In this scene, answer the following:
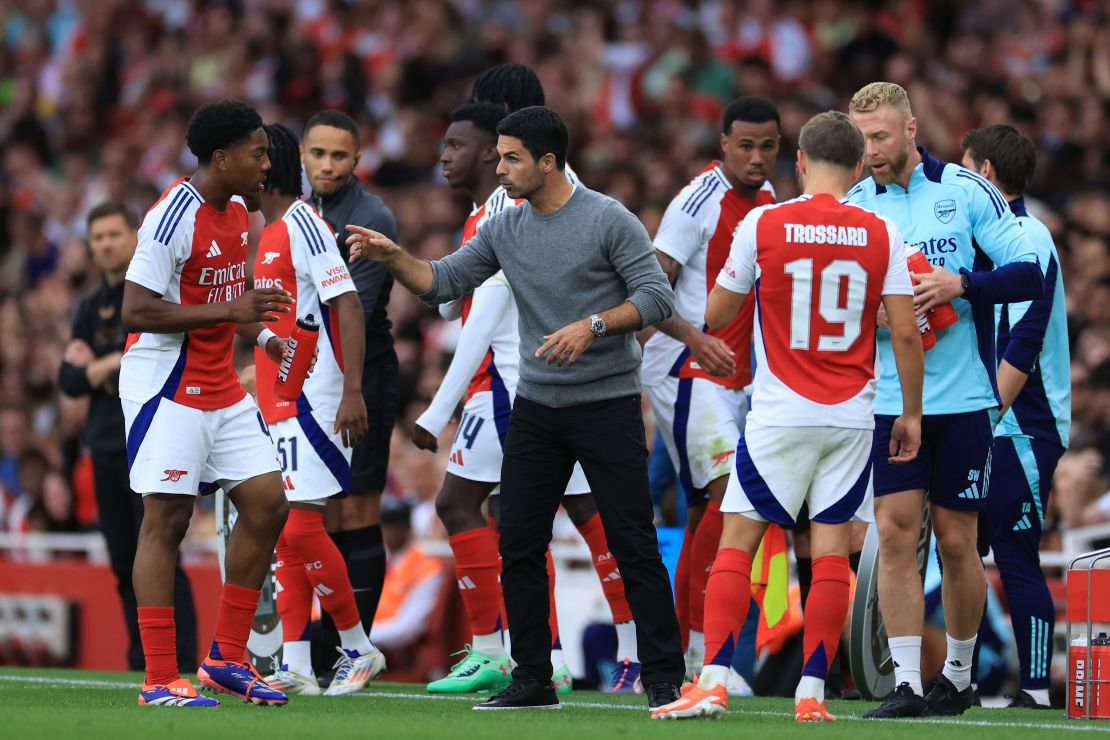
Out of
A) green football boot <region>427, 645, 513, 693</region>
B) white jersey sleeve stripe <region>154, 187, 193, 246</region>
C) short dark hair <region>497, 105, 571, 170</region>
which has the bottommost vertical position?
green football boot <region>427, 645, 513, 693</region>

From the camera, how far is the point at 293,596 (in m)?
8.12

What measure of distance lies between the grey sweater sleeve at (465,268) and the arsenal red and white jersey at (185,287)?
2.78 feet

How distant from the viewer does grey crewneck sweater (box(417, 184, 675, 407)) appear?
22.2 feet

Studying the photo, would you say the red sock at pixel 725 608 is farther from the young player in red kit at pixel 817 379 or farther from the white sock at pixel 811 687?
the white sock at pixel 811 687

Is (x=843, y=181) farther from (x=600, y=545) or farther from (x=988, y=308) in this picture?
(x=600, y=545)

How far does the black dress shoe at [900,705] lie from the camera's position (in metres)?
6.78

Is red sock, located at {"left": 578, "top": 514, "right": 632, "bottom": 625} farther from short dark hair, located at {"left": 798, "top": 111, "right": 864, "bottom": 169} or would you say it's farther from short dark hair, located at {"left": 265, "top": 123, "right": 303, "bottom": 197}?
short dark hair, located at {"left": 798, "top": 111, "right": 864, "bottom": 169}

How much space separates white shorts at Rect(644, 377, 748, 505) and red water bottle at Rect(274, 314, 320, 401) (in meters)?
1.72

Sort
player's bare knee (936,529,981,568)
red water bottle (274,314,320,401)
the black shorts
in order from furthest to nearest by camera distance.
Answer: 1. the black shorts
2. red water bottle (274,314,320,401)
3. player's bare knee (936,529,981,568)

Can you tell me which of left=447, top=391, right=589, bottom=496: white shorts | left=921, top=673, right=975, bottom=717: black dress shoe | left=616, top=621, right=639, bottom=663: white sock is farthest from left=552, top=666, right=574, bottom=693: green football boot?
left=921, top=673, right=975, bottom=717: black dress shoe

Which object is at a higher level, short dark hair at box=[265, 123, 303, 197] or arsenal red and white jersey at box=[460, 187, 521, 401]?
short dark hair at box=[265, 123, 303, 197]

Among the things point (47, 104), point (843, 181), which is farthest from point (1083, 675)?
point (47, 104)

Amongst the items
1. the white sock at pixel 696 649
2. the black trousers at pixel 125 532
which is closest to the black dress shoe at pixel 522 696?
the white sock at pixel 696 649

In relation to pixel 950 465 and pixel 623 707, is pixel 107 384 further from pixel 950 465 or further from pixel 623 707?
pixel 950 465
